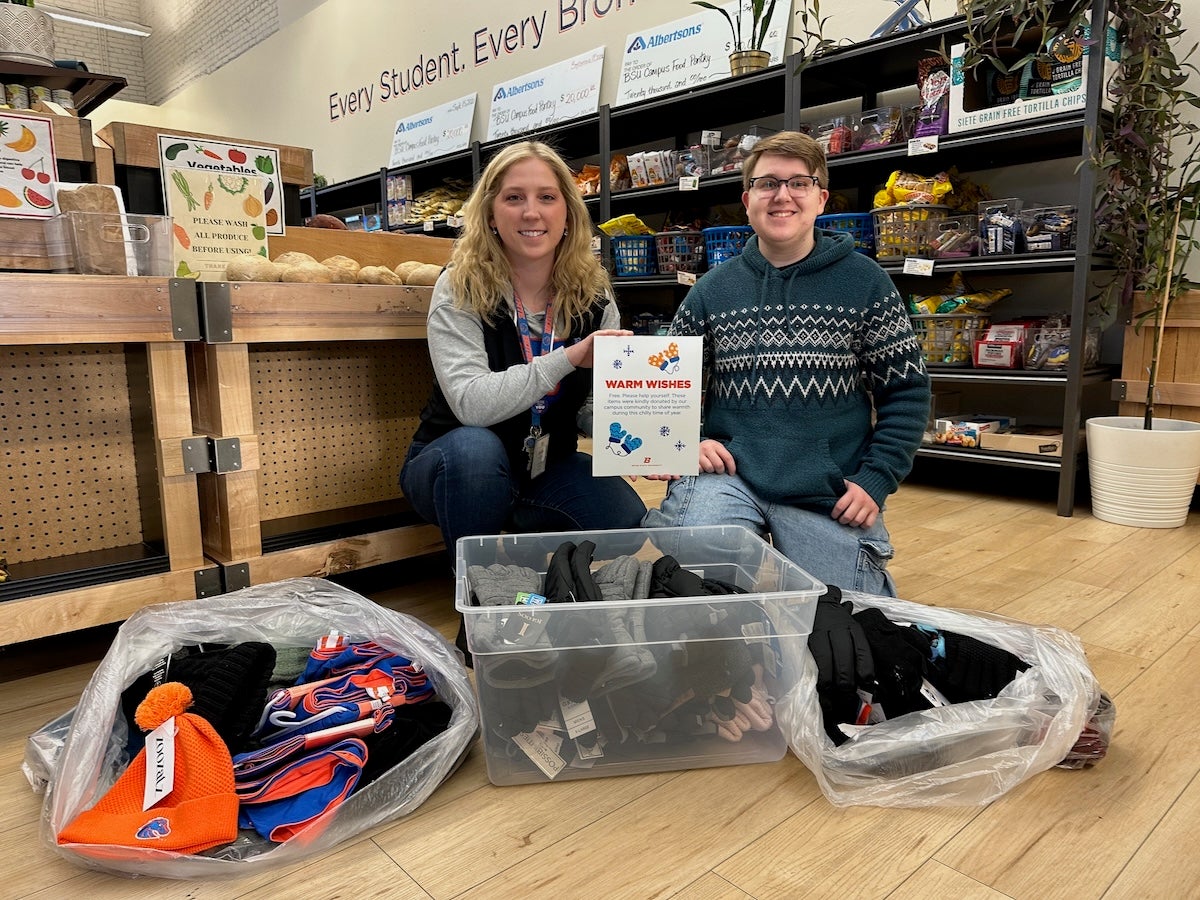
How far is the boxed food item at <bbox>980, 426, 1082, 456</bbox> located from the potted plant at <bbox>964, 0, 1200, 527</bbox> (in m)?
0.12

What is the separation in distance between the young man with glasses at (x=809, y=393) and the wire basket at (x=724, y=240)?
6.07 feet

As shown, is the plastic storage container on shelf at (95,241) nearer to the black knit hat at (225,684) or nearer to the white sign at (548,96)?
the black knit hat at (225,684)

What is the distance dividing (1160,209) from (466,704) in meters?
2.75

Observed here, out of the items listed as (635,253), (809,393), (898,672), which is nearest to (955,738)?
(898,672)

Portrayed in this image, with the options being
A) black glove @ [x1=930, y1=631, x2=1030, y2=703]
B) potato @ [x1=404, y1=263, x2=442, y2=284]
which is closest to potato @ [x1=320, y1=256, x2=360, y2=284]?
potato @ [x1=404, y1=263, x2=442, y2=284]

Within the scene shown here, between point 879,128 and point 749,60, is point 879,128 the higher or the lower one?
the lower one

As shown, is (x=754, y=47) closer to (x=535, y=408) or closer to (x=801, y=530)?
(x=535, y=408)

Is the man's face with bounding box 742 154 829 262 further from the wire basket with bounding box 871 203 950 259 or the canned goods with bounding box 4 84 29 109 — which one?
the canned goods with bounding box 4 84 29 109

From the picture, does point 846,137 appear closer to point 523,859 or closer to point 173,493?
point 173,493

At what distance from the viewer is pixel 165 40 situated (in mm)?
9789

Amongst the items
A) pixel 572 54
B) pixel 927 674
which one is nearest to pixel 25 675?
pixel 927 674

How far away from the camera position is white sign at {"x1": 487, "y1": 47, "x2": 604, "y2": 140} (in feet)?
16.3

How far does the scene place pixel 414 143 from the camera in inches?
243

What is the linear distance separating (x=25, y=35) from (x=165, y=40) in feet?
19.4
